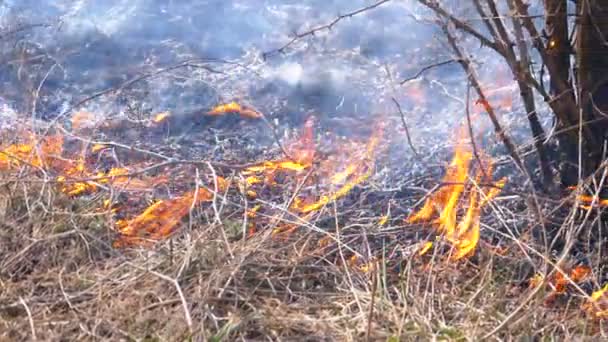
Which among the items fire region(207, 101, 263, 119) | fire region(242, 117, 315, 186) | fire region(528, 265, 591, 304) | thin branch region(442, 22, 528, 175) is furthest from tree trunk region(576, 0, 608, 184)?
fire region(207, 101, 263, 119)

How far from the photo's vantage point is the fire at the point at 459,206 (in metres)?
3.83

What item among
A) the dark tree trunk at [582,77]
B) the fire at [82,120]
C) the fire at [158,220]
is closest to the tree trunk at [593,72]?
the dark tree trunk at [582,77]

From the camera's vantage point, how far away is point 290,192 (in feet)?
14.0

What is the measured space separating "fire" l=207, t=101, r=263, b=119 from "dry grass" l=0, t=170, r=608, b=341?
95 cm

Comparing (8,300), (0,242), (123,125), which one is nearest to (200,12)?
(123,125)

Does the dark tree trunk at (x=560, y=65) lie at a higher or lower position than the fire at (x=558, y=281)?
higher

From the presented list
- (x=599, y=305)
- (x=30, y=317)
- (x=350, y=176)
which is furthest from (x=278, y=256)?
(x=599, y=305)

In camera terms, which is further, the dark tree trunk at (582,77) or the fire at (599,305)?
the dark tree trunk at (582,77)

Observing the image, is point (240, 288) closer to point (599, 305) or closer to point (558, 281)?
point (558, 281)

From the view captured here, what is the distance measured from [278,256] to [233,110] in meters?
1.29

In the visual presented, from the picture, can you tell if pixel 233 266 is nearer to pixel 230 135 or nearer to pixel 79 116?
pixel 230 135

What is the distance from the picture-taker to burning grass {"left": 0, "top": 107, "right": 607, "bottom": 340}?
3.28 meters

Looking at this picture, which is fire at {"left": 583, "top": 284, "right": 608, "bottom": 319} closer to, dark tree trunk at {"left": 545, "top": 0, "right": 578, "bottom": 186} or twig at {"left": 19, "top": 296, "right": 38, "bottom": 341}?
dark tree trunk at {"left": 545, "top": 0, "right": 578, "bottom": 186}

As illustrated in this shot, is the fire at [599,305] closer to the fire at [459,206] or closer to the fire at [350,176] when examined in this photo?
the fire at [459,206]
